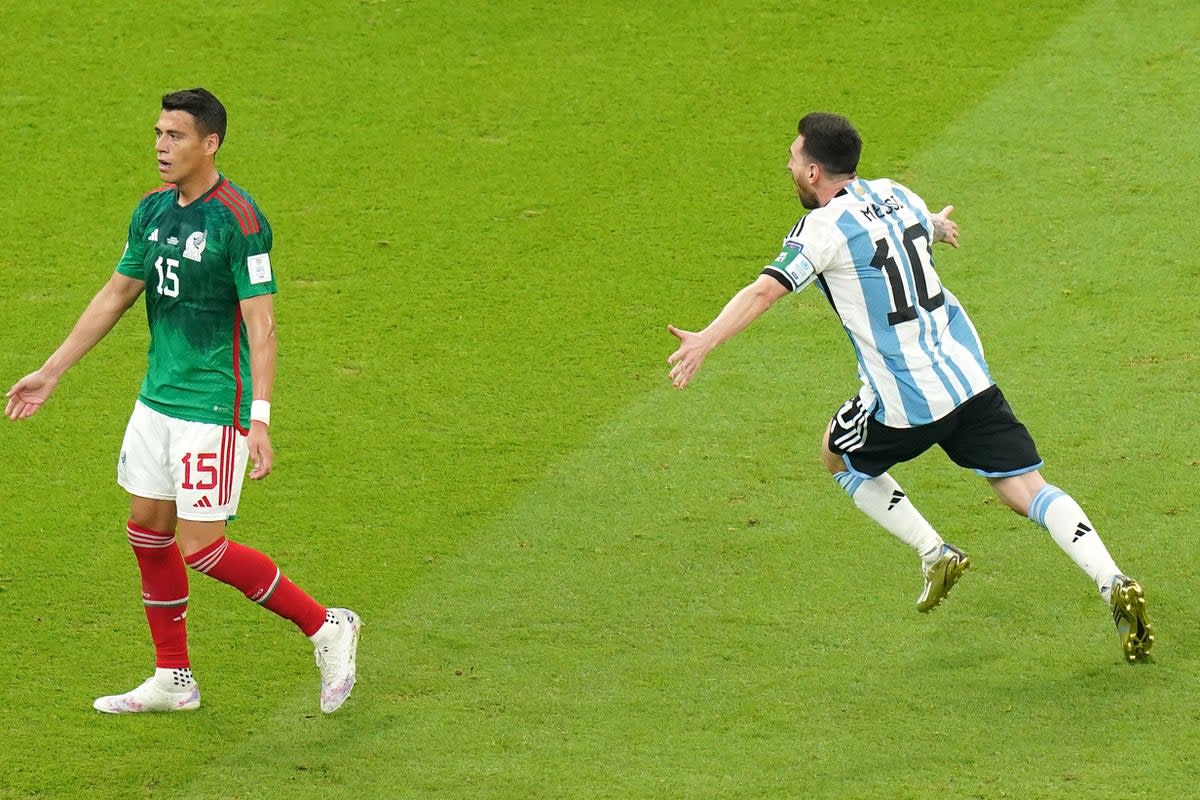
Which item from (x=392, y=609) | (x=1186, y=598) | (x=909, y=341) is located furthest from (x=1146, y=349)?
(x=392, y=609)

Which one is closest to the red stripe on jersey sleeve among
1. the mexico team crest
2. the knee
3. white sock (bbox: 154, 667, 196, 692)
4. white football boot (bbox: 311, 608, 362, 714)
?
the mexico team crest

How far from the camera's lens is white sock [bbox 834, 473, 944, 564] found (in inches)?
237

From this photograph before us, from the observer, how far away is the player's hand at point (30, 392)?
5.58 m

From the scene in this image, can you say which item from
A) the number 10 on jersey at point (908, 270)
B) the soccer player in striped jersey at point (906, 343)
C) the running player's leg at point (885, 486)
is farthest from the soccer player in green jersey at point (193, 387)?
the number 10 on jersey at point (908, 270)

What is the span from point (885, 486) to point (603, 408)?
1861 millimetres

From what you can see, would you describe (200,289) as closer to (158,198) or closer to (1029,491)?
(158,198)

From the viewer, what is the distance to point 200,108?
5.34 metres

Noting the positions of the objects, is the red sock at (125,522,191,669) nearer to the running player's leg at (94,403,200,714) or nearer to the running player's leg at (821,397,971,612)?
the running player's leg at (94,403,200,714)

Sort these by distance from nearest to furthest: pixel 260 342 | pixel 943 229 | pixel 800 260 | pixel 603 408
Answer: pixel 260 342 → pixel 800 260 → pixel 943 229 → pixel 603 408

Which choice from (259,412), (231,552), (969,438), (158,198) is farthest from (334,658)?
(969,438)

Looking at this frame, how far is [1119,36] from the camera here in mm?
10562

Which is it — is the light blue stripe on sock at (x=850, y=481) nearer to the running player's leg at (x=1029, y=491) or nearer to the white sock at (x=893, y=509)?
the white sock at (x=893, y=509)

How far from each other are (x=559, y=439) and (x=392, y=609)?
1.38 metres

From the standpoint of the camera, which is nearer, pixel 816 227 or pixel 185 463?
pixel 185 463
